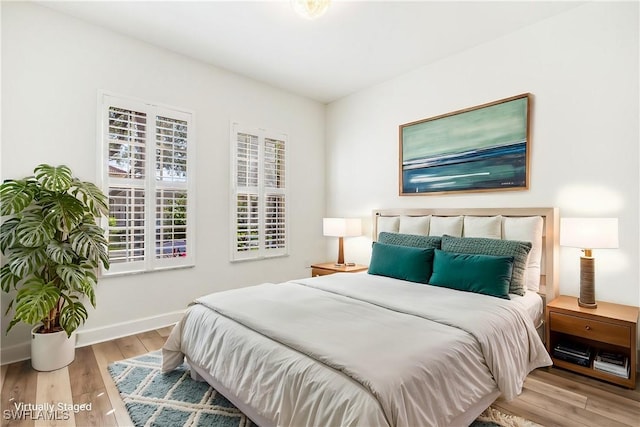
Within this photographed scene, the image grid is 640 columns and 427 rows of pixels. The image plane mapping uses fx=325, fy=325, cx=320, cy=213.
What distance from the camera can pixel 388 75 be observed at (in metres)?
3.92

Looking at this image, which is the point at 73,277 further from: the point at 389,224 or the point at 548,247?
the point at 548,247

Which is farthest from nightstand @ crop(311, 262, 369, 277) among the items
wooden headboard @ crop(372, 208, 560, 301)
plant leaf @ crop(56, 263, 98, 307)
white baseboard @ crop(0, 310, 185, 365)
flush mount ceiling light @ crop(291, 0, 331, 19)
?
flush mount ceiling light @ crop(291, 0, 331, 19)

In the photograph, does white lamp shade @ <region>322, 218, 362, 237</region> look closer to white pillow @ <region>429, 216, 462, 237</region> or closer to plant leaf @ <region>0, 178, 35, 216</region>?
white pillow @ <region>429, 216, 462, 237</region>

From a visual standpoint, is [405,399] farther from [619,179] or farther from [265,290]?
[619,179]

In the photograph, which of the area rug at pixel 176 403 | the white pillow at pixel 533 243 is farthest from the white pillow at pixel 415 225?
the area rug at pixel 176 403

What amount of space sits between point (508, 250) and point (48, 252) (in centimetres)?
Answer: 343

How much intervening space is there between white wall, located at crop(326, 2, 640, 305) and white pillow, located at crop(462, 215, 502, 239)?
10.6 inches

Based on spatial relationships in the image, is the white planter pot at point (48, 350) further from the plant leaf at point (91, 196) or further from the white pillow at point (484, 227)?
the white pillow at point (484, 227)

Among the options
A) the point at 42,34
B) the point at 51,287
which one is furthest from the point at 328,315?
the point at 42,34

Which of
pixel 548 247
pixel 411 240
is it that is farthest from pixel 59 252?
pixel 548 247

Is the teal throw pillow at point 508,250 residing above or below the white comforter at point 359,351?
above

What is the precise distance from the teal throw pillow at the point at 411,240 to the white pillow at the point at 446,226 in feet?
0.53

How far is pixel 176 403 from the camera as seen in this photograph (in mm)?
1995

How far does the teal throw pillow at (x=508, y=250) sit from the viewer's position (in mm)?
2486
